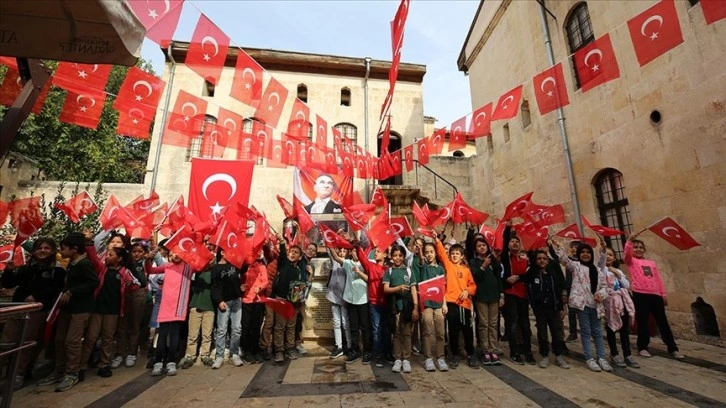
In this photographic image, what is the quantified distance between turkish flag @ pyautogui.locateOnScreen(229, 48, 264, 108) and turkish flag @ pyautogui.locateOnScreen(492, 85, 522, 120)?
4.89m

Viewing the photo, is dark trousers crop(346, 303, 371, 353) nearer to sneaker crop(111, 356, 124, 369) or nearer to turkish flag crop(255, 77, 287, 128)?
sneaker crop(111, 356, 124, 369)

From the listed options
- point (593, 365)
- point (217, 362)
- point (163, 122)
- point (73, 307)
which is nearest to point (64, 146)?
point (163, 122)

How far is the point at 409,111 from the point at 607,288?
37.8 feet

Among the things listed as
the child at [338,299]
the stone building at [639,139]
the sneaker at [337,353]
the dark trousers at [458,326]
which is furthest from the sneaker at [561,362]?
the stone building at [639,139]

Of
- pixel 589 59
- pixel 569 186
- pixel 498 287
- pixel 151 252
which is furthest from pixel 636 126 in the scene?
pixel 151 252

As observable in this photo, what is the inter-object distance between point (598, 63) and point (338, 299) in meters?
6.17

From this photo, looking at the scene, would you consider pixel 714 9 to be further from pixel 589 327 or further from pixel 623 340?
pixel 623 340

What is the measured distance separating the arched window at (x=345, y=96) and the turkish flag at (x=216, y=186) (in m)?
9.93

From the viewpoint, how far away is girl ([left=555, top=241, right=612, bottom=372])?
4.74 metres

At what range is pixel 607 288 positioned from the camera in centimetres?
504

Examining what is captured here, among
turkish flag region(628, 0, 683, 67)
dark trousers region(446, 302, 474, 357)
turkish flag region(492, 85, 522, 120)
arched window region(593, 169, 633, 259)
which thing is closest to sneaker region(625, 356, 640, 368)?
dark trousers region(446, 302, 474, 357)

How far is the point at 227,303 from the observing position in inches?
211

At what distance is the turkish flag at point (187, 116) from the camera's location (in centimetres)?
645

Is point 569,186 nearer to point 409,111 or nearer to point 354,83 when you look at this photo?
point 409,111
